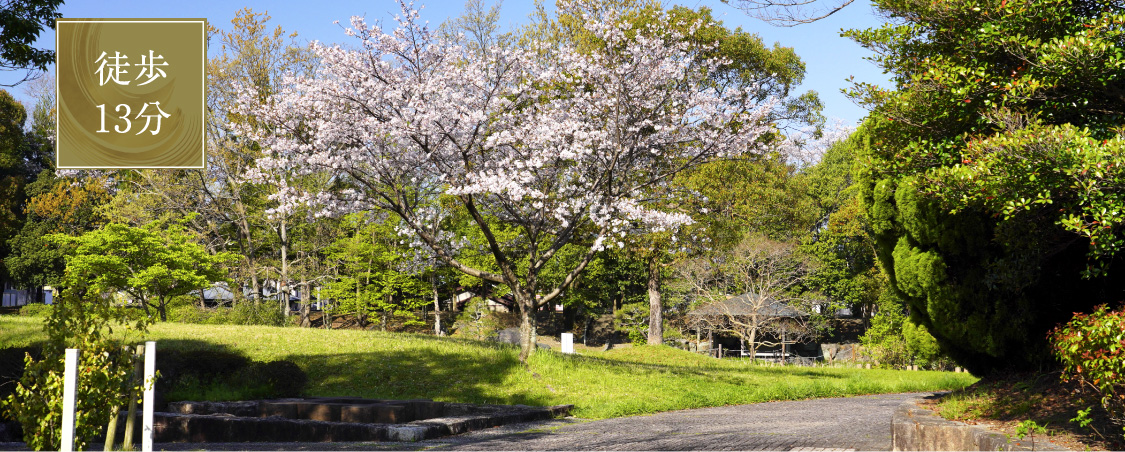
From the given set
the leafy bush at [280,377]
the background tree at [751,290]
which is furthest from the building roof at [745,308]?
the leafy bush at [280,377]

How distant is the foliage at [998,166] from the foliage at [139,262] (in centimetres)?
1945

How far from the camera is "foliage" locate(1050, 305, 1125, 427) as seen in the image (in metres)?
5.59

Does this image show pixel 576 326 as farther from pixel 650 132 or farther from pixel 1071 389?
pixel 1071 389

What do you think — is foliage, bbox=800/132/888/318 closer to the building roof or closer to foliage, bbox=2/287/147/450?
the building roof

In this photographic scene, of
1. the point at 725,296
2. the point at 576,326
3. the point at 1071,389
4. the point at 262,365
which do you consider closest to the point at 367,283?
the point at 576,326

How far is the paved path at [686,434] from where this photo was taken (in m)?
7.76

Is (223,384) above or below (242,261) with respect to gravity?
below

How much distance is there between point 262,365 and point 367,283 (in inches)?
866

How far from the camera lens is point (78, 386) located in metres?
5.47

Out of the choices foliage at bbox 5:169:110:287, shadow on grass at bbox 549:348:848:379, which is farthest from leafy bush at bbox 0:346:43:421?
foliage at bbox 5:169:110:287

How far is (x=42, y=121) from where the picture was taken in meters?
43.0

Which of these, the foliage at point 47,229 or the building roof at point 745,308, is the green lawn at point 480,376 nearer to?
the building roof at point 745,308

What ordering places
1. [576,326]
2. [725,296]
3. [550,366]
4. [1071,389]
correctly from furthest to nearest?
[576,326]
[725,296]
[550,366]
[1071,389]

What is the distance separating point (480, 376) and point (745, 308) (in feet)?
58.2
